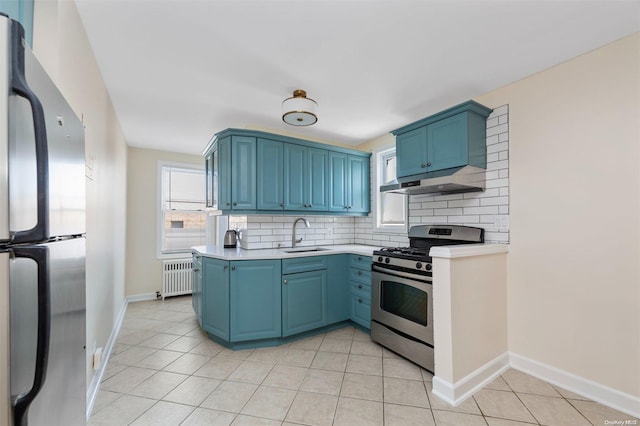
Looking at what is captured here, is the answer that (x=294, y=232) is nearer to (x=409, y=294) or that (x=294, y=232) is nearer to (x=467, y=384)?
(x=409, y=294)

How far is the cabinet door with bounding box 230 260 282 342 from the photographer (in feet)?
8.65

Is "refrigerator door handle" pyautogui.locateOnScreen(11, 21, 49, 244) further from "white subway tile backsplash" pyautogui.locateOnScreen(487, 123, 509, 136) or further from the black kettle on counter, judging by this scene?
"white subway tile backsplash" pyautogui.locateOnScreen(487, 123, 509, 136)

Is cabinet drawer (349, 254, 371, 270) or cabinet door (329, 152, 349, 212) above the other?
cabinet door (329, 152, 349, 212)

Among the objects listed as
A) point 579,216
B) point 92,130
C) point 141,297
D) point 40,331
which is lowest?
point 141,297

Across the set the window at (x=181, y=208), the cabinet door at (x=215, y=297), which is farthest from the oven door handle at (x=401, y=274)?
the window at (x=181, y=208)

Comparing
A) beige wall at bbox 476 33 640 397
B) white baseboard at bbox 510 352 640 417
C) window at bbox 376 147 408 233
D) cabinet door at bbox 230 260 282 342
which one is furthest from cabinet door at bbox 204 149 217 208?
white baseboard at bbox 510 352 640 417

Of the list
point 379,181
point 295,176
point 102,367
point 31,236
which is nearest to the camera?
point 31,236

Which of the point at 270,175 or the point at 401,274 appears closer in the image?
the point at 401,274

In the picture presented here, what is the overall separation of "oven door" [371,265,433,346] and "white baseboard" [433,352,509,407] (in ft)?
1.00

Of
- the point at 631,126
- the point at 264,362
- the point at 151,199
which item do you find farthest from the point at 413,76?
the point at 151,199

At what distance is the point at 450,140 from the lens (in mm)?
2525

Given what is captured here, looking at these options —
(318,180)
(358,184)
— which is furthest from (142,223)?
(358,184)

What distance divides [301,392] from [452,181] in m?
2.03

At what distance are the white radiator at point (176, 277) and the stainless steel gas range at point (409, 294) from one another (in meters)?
3.29
